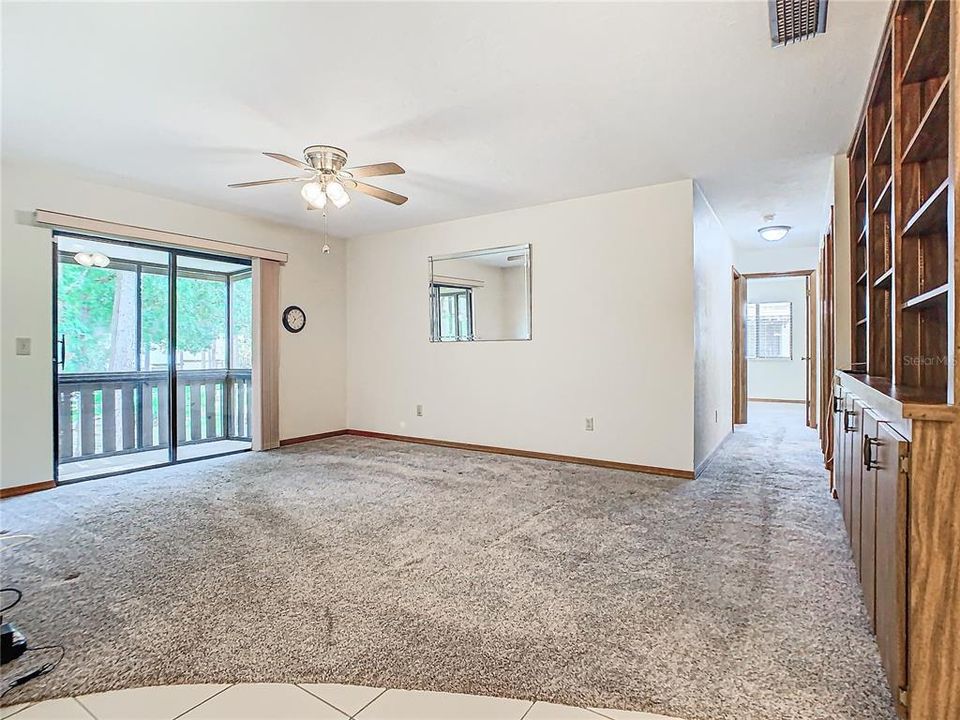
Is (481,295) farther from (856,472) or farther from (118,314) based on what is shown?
(856,472)

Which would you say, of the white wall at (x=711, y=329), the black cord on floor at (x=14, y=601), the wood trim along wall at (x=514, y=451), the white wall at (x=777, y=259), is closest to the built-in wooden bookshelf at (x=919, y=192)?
the white wall at (x=711, y=329)

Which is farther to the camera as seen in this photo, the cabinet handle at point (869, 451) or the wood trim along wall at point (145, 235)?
the wood trim along wall at point (145, 235)

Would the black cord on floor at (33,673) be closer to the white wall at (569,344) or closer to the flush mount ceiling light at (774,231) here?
the white wall at (569,344)

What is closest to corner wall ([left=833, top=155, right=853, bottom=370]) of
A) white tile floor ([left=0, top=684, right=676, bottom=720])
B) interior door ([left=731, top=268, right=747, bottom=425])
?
interior door ([left=731, top=268, right=747, bottom=425])

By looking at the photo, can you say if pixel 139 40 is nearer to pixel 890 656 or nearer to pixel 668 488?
pixel 890 656

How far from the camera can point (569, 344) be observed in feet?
15.8

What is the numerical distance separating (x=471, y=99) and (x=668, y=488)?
9.81 feet

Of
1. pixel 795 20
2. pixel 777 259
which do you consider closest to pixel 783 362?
pixel 777 259

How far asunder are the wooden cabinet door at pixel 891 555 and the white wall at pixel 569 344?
8.67ft

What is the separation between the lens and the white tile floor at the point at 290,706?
1.47m

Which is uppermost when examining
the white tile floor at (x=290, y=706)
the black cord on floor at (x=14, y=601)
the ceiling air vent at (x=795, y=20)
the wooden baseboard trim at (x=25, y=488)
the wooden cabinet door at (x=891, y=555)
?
the ceiling air vent at (x=795, y=20)

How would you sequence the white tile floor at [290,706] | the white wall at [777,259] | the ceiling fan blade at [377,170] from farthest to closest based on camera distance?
the white wall at [777,259] → the ceiling fan blade at [377,170] → the white tile floor at [290,706]

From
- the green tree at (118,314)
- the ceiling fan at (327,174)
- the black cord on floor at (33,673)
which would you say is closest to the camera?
the black cord on floor at (33,673)

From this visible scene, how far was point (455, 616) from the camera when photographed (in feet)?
6.53
